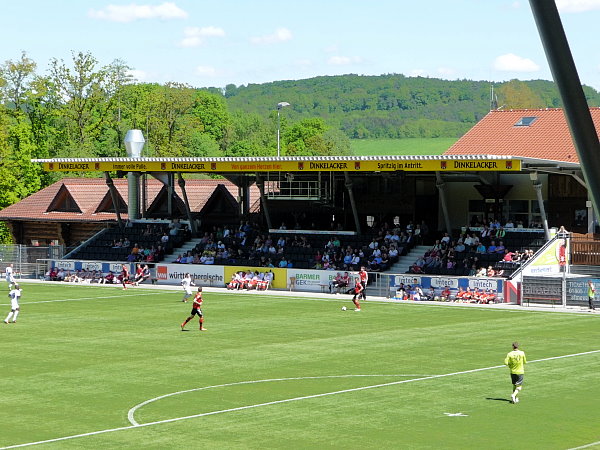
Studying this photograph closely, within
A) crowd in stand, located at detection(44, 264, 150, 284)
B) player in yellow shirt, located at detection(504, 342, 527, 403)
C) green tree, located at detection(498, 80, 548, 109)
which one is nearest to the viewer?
player in yellow shirt, located at detection(504, 342, 527, 403)

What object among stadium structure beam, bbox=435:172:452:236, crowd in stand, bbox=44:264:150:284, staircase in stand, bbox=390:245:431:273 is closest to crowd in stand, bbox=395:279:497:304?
staircase in stand, bbox=390:245:431:273

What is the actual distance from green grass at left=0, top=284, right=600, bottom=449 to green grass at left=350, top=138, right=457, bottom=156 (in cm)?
11370

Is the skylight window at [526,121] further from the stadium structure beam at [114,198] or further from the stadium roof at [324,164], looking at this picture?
the stadium structure beam at [114,198]

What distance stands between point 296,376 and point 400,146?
148m

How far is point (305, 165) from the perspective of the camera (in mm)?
55375

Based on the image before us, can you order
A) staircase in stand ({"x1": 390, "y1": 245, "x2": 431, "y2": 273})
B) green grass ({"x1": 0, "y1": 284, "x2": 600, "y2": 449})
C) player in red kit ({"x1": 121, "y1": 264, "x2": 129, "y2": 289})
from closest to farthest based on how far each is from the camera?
1. green grass ({"x1": 0, "y1": 284, "x2": 600, "y2": 449})
2. staircase in stand ({"x1": 390, "y1": 245, "x2": 431, "y2": 273})
3. player in red kit ({"x1": 121, "y1": 264, "x2": 129, "y2": 289})

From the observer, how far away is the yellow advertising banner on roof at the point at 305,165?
5038 cm

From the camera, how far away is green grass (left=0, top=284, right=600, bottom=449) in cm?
1825

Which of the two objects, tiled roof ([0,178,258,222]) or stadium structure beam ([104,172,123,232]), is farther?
tiled roof ([0,178,258,222])

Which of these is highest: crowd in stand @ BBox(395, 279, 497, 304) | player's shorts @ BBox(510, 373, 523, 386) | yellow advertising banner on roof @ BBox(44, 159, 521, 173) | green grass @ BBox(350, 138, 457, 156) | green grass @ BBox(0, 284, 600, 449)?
green grass @ BBox(350, 138, 457, 156)

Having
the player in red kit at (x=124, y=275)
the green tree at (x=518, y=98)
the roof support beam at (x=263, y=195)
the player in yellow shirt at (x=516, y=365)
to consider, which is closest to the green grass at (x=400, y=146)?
the green tree at (x=518, y=98)

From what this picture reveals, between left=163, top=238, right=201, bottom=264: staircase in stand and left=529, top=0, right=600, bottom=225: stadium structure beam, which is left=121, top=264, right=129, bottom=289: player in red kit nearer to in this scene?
left=163, top=238, right=201, bottom=264: staircase in stand

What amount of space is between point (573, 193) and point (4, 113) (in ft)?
184

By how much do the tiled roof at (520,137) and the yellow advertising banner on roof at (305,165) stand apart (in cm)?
1113
